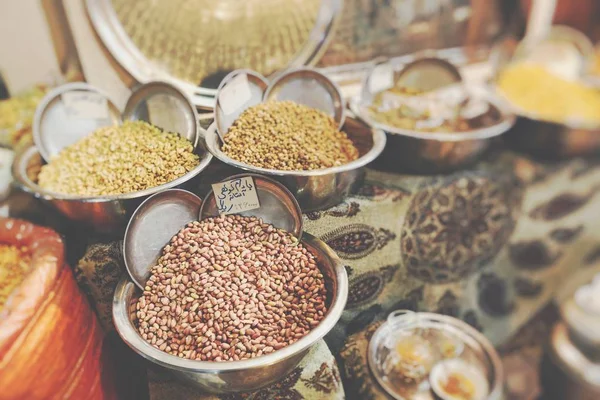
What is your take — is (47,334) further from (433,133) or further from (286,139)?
(433,133)

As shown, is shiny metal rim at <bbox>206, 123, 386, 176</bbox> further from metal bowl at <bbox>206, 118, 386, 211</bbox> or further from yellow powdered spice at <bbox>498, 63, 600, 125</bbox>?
yellow powdered spice at <bbox>498, 63, 600, 125</bbox>

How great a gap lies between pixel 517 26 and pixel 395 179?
7.46 feet

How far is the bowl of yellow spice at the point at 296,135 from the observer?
1.29m

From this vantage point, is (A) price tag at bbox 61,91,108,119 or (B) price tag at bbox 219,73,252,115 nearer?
(B) price tag at bbox 219,73,252,115

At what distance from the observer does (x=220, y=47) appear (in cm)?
192

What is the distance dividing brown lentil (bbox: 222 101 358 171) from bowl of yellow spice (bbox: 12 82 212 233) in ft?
0.47

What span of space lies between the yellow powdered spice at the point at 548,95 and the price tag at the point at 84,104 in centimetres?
212

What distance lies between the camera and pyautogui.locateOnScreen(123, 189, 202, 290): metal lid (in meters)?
1.18

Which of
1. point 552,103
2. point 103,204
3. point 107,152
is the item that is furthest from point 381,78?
point 103,204

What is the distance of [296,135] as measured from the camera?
4.64ft

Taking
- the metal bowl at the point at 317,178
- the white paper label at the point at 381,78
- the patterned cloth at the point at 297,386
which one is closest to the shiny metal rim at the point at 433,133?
the metal bowl at the point at 317,178

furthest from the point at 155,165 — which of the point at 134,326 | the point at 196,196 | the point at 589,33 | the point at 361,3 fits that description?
the point at 589,33

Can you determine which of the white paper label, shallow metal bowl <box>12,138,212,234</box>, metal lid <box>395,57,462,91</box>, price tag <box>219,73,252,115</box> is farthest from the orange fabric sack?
metal lid <box>395,57,462,91</box>

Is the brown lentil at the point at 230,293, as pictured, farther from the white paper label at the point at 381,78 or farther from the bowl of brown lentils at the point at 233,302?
the white paper label at the point at 381,78
